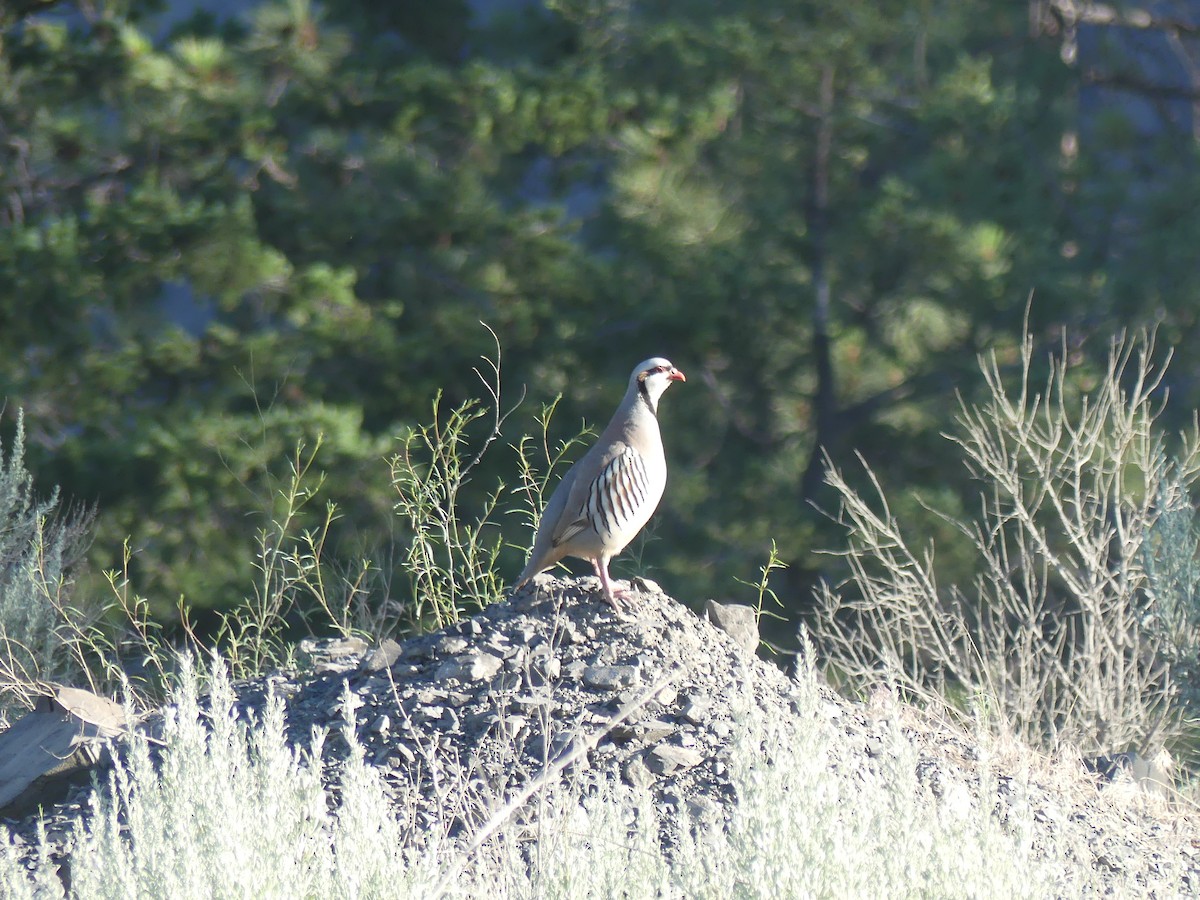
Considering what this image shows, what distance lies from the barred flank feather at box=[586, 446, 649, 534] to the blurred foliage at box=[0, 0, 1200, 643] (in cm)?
431

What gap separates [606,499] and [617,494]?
0.04 metres

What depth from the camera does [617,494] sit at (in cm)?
470

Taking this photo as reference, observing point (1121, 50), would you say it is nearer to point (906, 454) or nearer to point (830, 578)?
point (906, 454)

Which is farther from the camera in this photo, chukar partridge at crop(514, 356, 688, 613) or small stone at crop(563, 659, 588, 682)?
chukar partridge at crop(514, 356, 688, 613)

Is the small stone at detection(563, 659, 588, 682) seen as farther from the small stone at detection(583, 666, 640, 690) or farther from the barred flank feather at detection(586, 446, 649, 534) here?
the barred flank feather at detection(586, 446, 649, 534)

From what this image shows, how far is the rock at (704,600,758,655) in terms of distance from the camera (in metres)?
4.95

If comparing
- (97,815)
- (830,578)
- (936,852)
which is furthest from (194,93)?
(936,852)

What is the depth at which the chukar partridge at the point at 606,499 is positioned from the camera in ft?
15.4

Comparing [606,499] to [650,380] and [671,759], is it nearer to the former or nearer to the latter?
[650,380]

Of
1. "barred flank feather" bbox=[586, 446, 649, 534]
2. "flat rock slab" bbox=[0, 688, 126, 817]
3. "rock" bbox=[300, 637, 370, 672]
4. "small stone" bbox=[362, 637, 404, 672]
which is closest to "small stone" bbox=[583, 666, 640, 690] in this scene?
"barred flank feather" bbox=[586, 446, 649, 534]

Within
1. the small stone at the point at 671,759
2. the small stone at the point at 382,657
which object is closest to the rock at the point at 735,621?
the small stone at the point at 671,759

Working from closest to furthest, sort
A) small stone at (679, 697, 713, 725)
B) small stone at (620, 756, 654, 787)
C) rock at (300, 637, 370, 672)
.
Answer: small stone at (620, 756, 654, 787) → small stone at (679, 697, 713, 725) → rock at (300, 637, 370, 672)

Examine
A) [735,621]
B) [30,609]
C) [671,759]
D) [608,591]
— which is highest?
[608,591]

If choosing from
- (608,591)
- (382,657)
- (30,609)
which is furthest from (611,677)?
(30,609)
